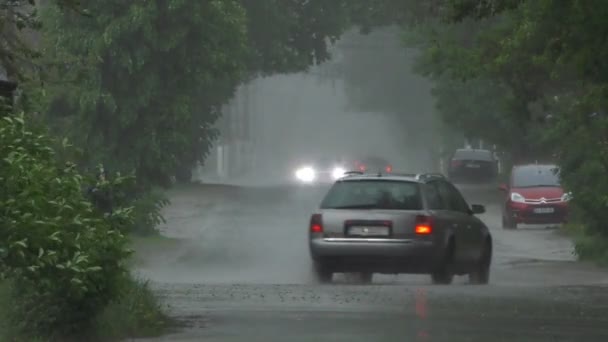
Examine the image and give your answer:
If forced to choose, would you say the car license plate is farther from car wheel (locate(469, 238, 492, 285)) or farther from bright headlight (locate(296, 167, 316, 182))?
bright headlight (locate(296, 167, 316, 182))

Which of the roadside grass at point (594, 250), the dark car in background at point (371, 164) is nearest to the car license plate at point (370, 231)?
the roadside grass at point (594, 250)

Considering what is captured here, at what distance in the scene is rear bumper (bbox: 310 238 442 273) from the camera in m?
21.4

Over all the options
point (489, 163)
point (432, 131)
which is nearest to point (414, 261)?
point (489, 163)

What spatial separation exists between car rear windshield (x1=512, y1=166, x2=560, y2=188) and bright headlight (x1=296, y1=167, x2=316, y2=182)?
34.2 metres

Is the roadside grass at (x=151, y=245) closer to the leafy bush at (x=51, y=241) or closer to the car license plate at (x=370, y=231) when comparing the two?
the car license plate at (x=370, y=231)

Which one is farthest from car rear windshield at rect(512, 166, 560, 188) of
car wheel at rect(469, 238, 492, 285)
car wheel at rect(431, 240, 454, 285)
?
car wheel at rect(431, 240, 454, 285)

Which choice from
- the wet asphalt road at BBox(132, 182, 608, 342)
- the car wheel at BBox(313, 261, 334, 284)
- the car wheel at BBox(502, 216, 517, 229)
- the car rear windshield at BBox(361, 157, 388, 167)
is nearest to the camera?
the wet asphalt road at BBox(132, 182, 608, 342)

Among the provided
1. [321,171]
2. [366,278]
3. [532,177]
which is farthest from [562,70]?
[321,171]

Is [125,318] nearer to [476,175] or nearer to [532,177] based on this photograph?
[532,177]

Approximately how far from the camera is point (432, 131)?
116 m

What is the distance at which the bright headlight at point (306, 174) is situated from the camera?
7925 cm

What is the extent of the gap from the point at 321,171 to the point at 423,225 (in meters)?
57.8

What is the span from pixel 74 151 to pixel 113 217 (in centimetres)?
Result: 76

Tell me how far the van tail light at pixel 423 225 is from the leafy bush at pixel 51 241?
8641 mm
